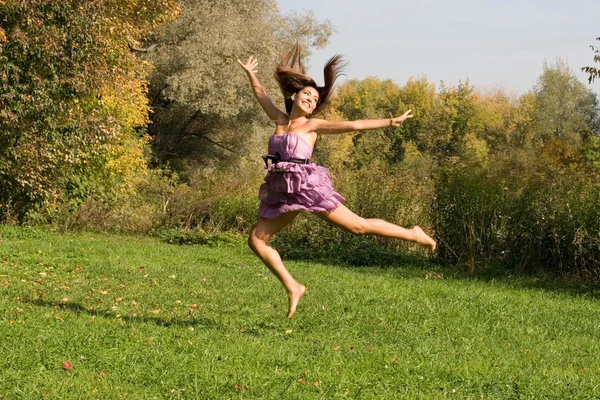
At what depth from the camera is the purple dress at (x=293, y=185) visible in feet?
20.0

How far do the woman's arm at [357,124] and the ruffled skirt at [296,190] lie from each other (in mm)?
329

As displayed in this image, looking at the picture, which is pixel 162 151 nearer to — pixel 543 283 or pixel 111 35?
pixel 111 35

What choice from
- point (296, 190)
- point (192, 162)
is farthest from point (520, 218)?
point (192, 162)

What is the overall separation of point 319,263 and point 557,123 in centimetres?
5208

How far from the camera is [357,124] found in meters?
5.91

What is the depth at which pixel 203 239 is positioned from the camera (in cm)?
1616

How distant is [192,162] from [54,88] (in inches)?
702

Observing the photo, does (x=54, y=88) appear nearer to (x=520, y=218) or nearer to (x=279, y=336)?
(x=520, y=218)

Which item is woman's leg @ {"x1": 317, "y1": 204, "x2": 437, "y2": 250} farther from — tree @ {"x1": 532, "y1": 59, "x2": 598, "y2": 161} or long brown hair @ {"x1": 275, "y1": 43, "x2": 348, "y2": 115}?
tree @ {"x1": 532, "y1": 59, "x2": 598, "y2": 161}

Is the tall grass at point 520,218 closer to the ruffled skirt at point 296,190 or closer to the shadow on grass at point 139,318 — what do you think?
the ruffled skirt at point 296,190

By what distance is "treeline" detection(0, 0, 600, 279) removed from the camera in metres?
12.0

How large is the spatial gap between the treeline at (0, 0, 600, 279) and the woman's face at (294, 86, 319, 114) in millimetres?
6052

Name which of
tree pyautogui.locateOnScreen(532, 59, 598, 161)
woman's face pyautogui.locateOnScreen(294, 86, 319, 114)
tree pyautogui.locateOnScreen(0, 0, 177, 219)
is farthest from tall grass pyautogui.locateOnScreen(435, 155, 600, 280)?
tree pyautogui.locateOnScreen(532, 59, 598, 161)

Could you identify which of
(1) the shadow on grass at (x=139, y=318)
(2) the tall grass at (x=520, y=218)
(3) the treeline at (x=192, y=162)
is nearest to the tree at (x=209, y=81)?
(3) the treeline at (x=192, y=162)
